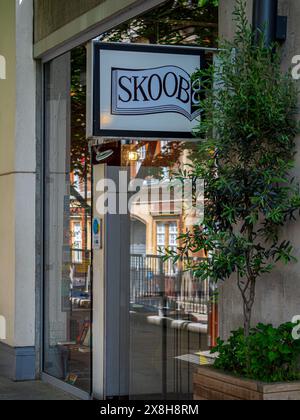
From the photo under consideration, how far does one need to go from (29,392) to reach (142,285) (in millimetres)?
2276

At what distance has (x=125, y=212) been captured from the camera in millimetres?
8875

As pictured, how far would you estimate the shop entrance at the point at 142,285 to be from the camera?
7.98 m

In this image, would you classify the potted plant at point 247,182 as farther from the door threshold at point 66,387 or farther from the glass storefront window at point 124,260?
the door threshold at point 66,387

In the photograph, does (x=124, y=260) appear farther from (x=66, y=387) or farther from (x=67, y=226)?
(x=66, y=387)

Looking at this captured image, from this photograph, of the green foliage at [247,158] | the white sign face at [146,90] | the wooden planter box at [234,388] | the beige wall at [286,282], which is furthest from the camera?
the white sign face at [146,90]

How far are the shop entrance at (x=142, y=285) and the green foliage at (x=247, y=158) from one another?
2.07 meters

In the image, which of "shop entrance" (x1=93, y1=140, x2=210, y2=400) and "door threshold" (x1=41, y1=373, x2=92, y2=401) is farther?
"door threshold" (x1=41, y1=373, x2=92, y2=401)

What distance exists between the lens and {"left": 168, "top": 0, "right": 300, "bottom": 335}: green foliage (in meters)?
5.35

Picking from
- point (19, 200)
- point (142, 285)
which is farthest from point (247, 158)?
point (19, 200)

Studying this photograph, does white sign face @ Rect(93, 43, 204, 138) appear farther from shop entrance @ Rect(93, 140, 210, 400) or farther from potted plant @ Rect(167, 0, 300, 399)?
potted plant @ Rect(167, 0, 300, 399)

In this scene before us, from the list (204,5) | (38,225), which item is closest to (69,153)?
(38,225)

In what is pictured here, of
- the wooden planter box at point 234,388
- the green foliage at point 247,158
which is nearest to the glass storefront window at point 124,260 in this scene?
the green foliage at point 247,158

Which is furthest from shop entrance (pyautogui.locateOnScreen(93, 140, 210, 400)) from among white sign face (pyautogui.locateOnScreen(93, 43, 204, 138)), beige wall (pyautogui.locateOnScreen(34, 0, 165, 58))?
beige wall (pyautogui.locateOnScreen(34, 0, 165, 58))
